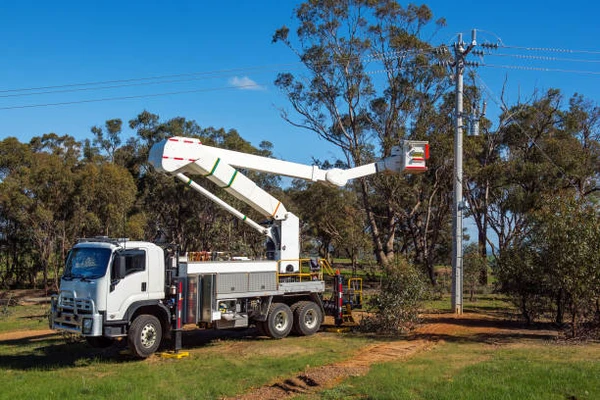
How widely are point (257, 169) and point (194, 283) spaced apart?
3910 millimetres

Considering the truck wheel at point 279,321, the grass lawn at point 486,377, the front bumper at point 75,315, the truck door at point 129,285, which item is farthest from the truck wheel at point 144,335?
the grass lawn at point 486,377

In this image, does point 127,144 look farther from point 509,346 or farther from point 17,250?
point 509,346

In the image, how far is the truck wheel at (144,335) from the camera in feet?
42.1

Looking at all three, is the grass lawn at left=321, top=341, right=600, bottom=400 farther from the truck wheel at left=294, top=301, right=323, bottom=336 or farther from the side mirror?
the side mirror

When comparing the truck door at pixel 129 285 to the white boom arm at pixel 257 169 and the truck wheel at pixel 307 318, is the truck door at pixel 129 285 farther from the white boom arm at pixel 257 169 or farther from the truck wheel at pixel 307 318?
the truck wheel at pixel 307 318

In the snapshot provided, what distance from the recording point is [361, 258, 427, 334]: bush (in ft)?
53.8

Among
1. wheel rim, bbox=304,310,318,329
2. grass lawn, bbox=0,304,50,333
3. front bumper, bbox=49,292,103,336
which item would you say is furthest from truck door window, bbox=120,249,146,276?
grass lawn, bbox=0,304,50,333

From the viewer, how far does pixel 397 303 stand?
53.6 feet

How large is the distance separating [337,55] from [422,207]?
41.9 ft

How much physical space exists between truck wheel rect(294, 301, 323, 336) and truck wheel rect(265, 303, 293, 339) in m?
0.24

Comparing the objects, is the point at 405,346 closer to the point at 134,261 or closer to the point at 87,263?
the point at 134,261

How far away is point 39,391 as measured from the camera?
10.0 m

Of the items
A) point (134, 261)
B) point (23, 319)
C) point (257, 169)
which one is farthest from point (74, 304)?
point (23, 319)

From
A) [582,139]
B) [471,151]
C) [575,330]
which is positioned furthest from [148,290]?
[582,139]
